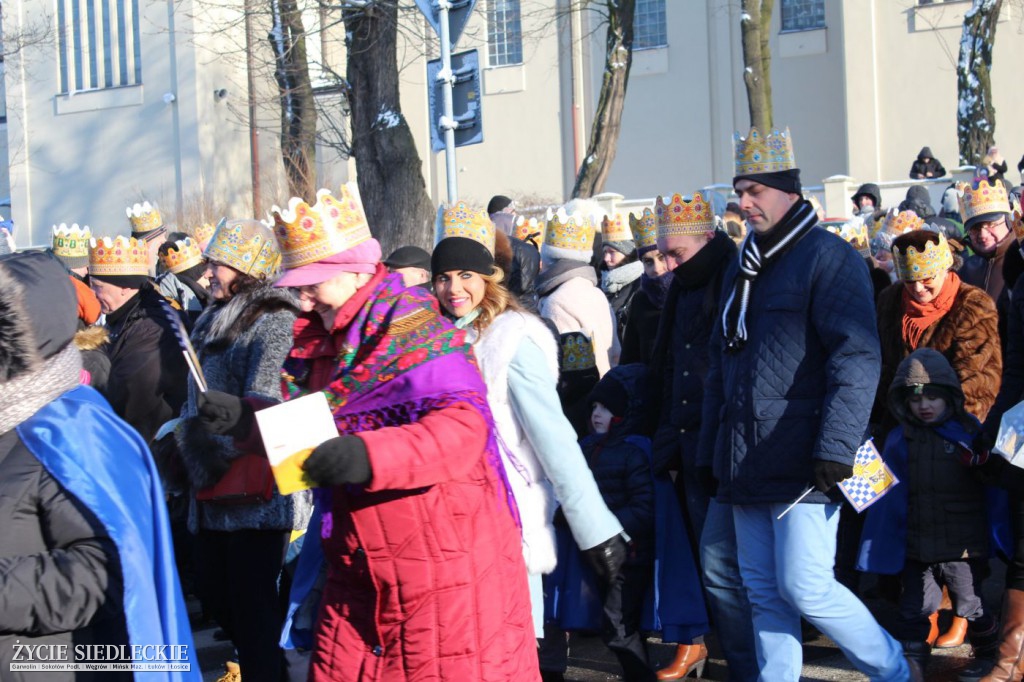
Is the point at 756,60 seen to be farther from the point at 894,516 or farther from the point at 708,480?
the point at 708,480

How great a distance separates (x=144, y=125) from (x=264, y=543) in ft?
117

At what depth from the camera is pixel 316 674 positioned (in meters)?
3.76

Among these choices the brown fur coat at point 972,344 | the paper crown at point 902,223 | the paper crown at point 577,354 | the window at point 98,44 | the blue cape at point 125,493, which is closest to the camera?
the blue cape at point 125,493

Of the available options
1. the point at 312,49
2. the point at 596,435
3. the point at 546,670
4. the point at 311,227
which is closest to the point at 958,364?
the point at 596,435

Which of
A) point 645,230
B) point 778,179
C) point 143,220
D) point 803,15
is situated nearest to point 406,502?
point 778,179

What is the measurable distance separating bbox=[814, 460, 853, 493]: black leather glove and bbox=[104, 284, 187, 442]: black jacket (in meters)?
3.24

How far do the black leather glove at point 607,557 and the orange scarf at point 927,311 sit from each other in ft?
8.09

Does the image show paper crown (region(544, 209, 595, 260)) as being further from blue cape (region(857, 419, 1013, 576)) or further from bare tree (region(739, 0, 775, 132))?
bare tree (region(739, 0, 775, 132))

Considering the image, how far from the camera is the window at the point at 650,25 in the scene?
3547 cm

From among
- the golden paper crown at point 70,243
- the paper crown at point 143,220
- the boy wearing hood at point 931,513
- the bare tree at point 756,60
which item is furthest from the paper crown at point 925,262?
the bare tree at point 756,60

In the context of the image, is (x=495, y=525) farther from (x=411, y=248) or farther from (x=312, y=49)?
(x=312, y=49)

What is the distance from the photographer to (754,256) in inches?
194

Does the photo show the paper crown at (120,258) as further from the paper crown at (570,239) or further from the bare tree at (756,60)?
the bare tree at (756,60)

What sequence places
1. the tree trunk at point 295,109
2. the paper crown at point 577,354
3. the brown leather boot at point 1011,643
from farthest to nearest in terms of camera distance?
the tree trunk at point 295,109, the paper crown at point 577,354, the brown leather boot at point 1011,643
